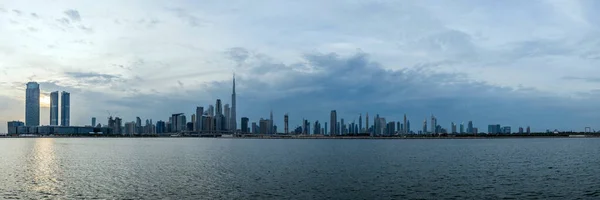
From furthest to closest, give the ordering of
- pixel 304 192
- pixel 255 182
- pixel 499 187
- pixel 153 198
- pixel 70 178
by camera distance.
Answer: pixel 70 178
pixel 255 182
pixel 499 187
pixel 304 192
pixel 153 198

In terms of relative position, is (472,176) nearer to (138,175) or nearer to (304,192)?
(304,192)

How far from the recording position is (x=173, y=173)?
8125 centimetres

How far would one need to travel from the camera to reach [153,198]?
5341 centimetres

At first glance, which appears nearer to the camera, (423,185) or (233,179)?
(423,185)

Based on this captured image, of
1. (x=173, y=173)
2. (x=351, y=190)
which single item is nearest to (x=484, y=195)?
(x=351, y=190)

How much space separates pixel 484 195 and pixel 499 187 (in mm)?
7908

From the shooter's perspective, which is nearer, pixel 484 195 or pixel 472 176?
pixel 484 195

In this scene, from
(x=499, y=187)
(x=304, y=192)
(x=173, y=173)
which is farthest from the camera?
(x=173, y=173)

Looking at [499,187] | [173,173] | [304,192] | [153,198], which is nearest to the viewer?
[153,198]

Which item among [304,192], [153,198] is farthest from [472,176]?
[153,198]

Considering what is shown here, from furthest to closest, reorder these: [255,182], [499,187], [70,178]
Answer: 1. [70,178]
2. [255,182]
3. [499,187]

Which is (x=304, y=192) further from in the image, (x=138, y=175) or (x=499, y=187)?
(x=138, y=175)

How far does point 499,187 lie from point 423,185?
974cm

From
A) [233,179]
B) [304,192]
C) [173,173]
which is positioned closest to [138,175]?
[173,173]
